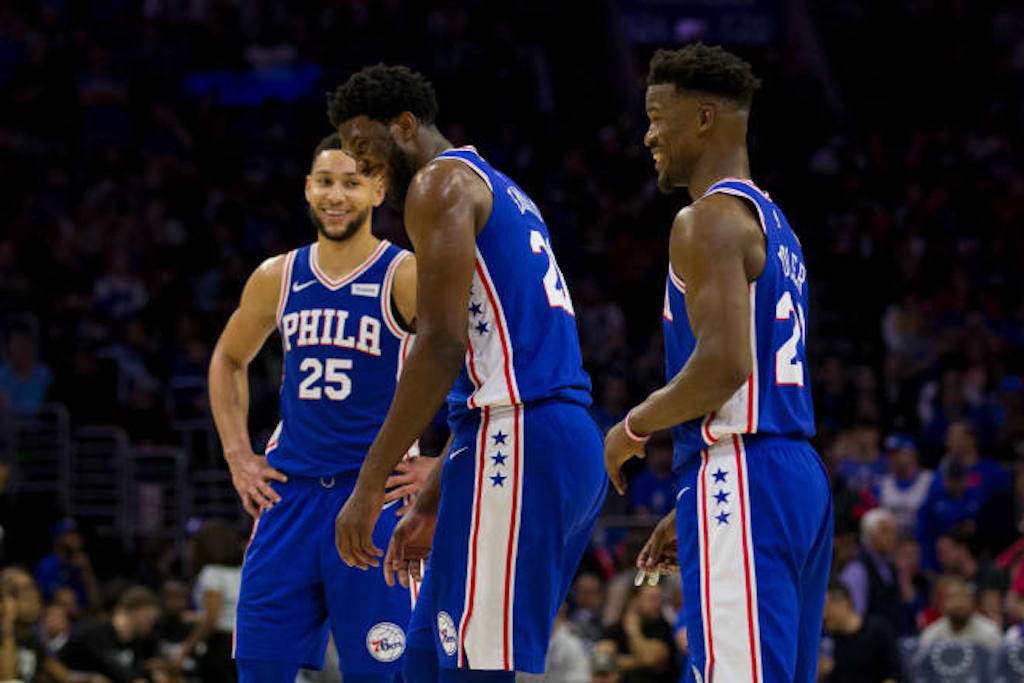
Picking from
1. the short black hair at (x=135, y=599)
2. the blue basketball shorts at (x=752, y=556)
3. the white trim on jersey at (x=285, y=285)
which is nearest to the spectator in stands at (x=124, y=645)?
the short black hair at (x=135, y=599)

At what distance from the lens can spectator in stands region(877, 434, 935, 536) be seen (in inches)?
597

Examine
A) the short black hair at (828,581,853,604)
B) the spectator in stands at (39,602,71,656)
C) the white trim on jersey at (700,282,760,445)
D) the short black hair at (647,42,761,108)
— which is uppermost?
the short black hair at (647,42,761,108)

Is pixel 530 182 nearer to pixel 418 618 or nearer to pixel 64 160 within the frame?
pixel 64 160

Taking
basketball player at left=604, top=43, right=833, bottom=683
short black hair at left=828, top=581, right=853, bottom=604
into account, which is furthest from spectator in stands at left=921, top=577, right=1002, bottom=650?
basketball player at left=604, top=43, right=833, bottom=683

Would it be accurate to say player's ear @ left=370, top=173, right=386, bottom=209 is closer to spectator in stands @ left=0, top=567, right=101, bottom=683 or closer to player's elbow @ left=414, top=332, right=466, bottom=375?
player's elbow @ left=414, top=332, right=466, bottom=375

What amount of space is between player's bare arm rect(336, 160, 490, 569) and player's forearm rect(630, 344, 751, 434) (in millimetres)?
577

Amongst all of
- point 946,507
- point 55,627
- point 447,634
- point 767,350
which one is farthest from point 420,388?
point 946,507

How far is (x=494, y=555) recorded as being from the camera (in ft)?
16.8

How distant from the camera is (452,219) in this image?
202 inches

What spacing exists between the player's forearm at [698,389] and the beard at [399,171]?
1086mm

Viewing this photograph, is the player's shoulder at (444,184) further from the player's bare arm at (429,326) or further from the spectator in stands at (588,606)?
the spectator in stands at (588,606)

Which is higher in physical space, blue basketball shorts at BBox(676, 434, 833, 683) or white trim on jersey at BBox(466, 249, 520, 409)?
white trim on jersey at BBox(466, 249, 520, 409)

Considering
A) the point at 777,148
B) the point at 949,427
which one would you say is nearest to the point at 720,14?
the point at 777,148

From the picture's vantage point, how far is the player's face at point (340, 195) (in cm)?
686
